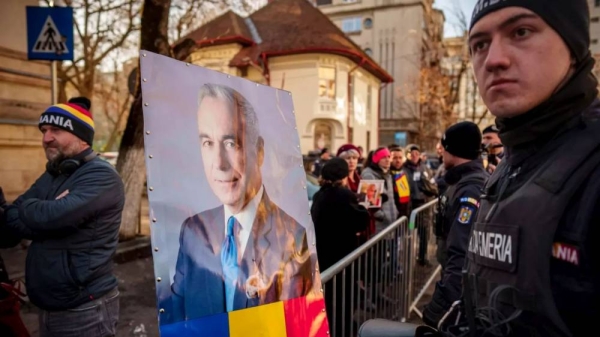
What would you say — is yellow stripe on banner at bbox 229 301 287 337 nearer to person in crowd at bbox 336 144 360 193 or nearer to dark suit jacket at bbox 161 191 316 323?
dark suit jacket at bbox 161 191 316 323

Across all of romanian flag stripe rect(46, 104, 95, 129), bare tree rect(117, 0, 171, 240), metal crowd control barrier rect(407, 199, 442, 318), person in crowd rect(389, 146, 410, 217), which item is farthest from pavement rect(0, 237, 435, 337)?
romanian flag stripe rect(46, 104, 95, 129)

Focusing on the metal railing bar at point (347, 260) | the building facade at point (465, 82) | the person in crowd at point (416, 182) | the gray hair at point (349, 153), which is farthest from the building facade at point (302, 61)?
the metal railing bar at point (347, 260)

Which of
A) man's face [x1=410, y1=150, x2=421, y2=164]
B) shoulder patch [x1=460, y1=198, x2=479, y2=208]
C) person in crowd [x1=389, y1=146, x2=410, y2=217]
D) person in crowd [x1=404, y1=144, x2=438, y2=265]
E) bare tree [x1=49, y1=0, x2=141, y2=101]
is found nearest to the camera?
shoulder patch [x1=460, y1=198, x2=479, y2=208]

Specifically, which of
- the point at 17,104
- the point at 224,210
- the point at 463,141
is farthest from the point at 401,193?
the point at 17,104

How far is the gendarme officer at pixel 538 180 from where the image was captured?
35.3 inches

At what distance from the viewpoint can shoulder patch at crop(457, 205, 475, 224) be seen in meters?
2.30

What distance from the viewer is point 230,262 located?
4.79 ft

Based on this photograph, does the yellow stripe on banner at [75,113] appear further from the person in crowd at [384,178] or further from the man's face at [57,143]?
the person in crowd at [384,178]

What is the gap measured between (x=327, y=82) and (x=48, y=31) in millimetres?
19992

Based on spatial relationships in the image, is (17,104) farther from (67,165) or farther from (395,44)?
(395,44)

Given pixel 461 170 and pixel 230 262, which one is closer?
pixel 230 262

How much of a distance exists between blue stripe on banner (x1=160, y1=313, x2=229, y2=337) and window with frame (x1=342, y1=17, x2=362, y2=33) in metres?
39.1

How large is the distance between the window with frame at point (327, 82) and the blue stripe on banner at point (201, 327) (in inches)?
900

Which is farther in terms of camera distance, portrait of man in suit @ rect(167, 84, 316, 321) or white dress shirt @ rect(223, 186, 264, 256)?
white dress shirt @ rect(223, 186, 264, 256)
